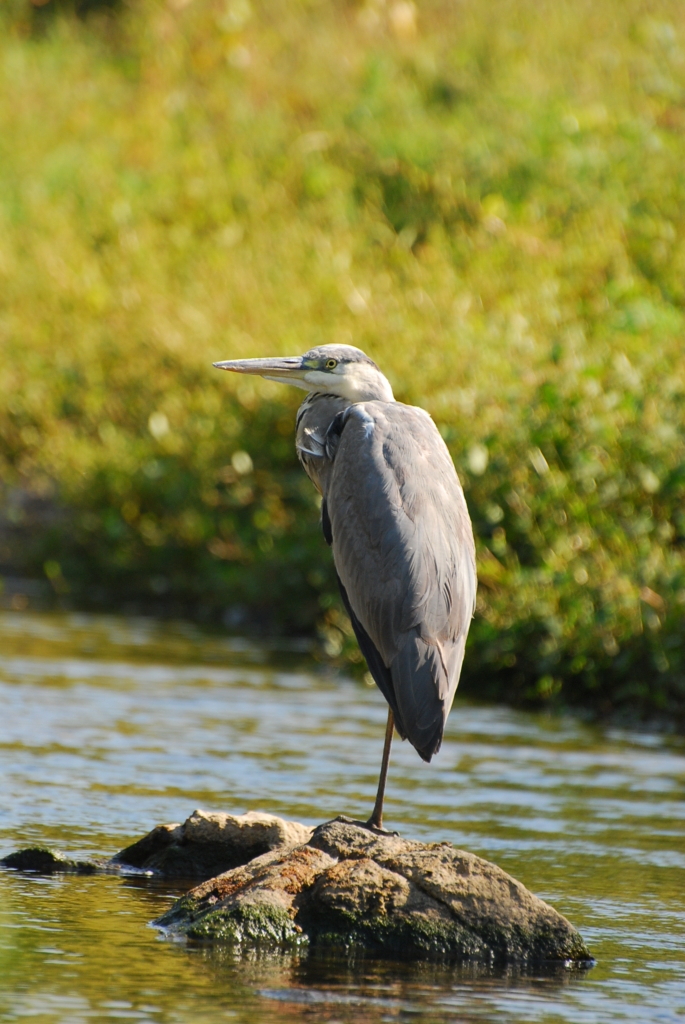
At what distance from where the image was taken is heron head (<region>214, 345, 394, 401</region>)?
527 cm

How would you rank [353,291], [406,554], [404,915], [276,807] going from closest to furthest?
1. [404,915]
2. [406,554]
3. [276,807]
4. [353,291]

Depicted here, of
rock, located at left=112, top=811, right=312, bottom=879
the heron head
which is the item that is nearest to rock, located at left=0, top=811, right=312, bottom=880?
rock, located at left=112, top=811, right=312, bottom=879

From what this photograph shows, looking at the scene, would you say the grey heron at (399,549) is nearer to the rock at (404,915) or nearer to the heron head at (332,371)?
the heron head at (332,371)

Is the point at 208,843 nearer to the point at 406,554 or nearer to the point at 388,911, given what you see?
the point at 388,911

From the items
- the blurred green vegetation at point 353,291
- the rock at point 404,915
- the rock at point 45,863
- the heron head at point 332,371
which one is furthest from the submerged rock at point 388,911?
the blurred green vegetation at point 353,291

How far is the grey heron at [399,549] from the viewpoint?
14.6 ft

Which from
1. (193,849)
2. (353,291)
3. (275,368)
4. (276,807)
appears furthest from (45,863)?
(353,291)

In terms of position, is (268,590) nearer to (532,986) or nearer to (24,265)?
(24,265)

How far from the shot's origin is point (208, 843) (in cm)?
464

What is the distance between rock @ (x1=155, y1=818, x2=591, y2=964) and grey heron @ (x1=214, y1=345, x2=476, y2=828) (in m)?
0.47

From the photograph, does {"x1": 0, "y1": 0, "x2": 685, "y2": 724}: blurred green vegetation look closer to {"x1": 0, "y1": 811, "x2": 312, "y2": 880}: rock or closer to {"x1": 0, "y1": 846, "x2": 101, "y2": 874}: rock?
{"x1": 0, "y1": 811, "x2": 312, "y2": 880}: rock

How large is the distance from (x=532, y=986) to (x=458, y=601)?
1235mm

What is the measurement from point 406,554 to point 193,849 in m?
1.08

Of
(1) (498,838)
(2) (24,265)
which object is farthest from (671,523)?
(2) (24,265)
